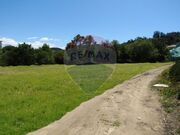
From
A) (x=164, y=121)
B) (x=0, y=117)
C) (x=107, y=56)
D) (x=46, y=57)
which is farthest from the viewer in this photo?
(x=46, y=57)

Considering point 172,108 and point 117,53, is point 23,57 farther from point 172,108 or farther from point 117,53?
point 172,108

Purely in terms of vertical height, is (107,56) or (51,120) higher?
(107,56)

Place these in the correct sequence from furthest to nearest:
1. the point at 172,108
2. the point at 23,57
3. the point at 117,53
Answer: the point at 23,57 < the point at 117,53 < the point at 172,108

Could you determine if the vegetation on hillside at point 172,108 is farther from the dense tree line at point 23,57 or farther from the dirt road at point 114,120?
the dense tree line at point 23,57

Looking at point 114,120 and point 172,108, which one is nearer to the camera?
point 114,120

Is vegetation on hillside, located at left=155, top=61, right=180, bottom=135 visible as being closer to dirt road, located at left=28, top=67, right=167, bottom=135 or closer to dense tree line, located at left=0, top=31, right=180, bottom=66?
dirt road, located at left=28, top=67, right=167, bottom=135

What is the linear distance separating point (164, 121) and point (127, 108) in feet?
6.00

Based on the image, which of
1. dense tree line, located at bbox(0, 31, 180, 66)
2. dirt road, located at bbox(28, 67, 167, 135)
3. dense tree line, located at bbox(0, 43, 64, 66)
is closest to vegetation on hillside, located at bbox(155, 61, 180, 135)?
dirt road, located at bbox(28, 67, 167, 135)

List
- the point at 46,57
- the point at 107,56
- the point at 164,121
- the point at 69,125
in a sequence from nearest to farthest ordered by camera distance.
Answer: the point at 69,125, the point at 164,121, the point at 107,56, the point at 46,57

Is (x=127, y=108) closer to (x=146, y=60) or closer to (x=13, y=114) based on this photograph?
(x=13, y=114)

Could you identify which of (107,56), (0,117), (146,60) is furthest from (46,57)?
(0,117)

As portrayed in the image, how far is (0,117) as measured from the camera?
10836mm

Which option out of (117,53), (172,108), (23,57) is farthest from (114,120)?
(23,57)

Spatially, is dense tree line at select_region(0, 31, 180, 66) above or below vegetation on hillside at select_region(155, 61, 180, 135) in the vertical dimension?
above
